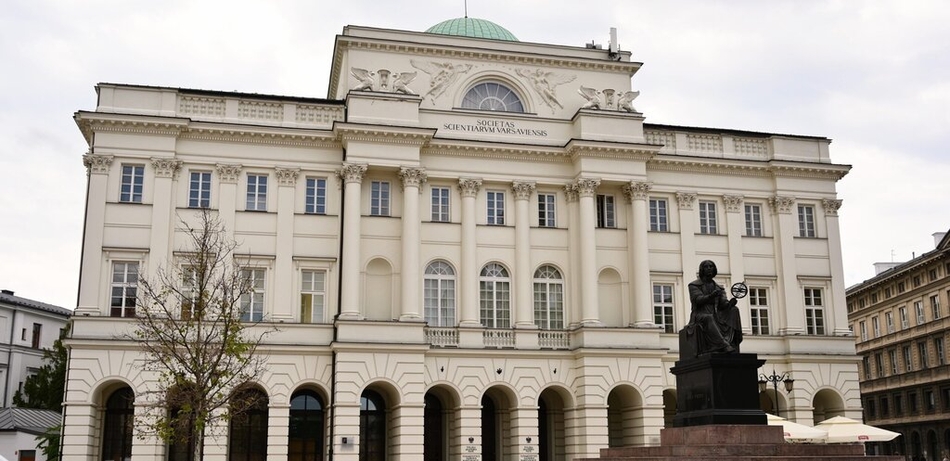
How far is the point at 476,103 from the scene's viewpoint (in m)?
40.8

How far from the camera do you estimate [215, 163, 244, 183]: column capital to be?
37.4 meters

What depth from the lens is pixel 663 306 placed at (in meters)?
40.7

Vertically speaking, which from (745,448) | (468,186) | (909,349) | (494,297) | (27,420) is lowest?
(745,448)

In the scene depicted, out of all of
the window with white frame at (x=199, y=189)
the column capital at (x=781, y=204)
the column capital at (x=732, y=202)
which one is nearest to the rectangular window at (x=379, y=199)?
the window with white frame at (x=199, y=189)

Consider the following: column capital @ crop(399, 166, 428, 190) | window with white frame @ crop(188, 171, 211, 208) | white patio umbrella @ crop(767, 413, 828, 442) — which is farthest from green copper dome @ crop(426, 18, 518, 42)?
white patio umbrella @ crop(767, 413, 828, 442)

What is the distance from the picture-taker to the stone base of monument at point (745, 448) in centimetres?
1745

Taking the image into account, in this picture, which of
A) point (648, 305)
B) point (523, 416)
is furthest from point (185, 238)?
point (648, 305)

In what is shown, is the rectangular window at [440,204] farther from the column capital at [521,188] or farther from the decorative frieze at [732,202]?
the decorative frieze at [732,202]

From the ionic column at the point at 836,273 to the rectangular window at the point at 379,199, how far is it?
63.5 ft

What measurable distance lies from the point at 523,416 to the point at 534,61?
48.2 ft

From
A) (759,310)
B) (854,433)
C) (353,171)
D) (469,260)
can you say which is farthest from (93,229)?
(854,433)

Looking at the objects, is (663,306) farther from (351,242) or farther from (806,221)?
(351,242)

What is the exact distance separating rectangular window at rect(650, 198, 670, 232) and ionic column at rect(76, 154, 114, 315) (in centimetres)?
2169

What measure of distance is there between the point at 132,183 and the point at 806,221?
28130 millimetres
